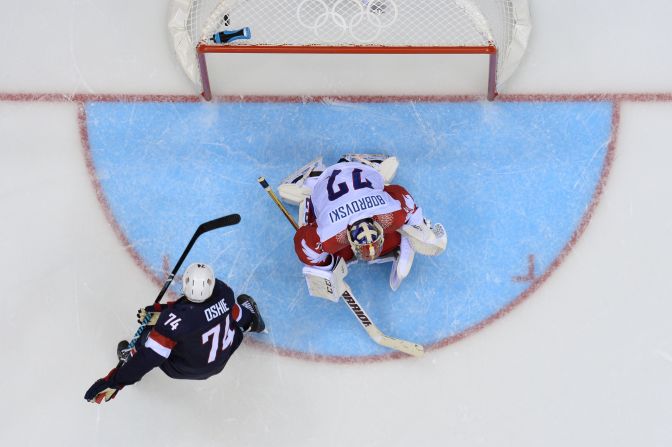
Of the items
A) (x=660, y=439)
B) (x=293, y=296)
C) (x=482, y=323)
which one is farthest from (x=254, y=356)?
(x=660, y=439)

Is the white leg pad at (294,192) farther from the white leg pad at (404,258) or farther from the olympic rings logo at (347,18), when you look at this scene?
the olympic rings logo at (347,18)

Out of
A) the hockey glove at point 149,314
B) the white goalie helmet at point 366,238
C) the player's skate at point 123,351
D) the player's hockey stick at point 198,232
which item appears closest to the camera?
the white goalie helmet at point 366,238

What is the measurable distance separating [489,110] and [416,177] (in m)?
0.58

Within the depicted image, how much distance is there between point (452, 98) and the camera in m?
6.02

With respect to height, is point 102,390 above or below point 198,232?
below

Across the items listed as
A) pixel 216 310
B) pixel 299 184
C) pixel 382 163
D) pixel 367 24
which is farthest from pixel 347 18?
pixel 216 310

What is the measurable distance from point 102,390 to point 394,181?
2.00m

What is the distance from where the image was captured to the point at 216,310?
207 inches

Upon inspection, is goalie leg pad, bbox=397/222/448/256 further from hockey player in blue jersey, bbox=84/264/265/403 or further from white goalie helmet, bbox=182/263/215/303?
white goalie helmet, bbox=182/263/215/303

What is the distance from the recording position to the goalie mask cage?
5879mm

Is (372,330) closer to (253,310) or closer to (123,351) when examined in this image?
(253,310)

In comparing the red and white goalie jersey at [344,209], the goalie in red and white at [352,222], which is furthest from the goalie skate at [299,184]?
the red and white goalie jersey at [344,209]

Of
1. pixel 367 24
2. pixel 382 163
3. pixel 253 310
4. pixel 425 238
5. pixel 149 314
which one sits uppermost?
pixel 367 24

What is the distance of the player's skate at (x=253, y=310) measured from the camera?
5.62 metres
